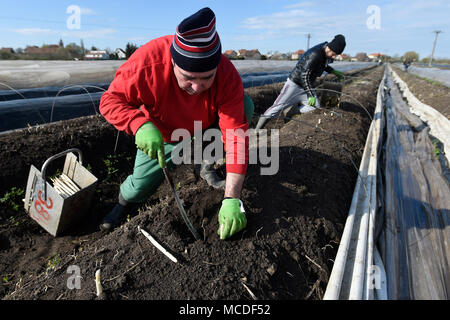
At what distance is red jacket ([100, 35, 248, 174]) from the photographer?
1475mm

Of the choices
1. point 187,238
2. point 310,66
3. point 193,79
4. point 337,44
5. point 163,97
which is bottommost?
point 187,238

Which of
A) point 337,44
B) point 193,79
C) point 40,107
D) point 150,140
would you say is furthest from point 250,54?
point 150,140

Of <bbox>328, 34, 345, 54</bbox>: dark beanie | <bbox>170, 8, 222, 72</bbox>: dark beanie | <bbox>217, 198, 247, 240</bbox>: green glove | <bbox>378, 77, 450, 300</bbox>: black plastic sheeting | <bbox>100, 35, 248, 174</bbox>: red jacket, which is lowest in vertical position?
<bbox>378, 77, 450, 300</bbox>: black plastic sheeting

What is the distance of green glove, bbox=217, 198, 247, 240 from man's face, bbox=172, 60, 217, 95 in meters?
0.69

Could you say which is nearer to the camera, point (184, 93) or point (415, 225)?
point (184, 93)

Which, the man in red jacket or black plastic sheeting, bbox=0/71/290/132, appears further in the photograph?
black plastic sheeting, bbox=0/71/290/132

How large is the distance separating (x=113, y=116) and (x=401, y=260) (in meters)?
2.33

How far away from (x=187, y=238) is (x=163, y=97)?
91 cm

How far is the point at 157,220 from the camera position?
1.71 meters

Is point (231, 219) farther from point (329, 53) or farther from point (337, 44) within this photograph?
point (329, 53)

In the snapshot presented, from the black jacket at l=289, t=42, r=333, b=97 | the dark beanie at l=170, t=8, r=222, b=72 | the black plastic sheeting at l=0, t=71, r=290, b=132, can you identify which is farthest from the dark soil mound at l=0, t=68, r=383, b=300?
the black jacket at l=289, t=42, r=333, b=97

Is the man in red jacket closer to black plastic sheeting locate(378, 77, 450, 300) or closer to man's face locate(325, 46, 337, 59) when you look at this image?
black plastic sheeting locate(378, 77, 450, 300)

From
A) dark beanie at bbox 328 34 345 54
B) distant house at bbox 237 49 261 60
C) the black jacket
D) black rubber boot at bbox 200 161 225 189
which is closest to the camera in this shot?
black rubber boot at bbox 200 161 225 189

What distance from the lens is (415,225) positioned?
2.34 meters
